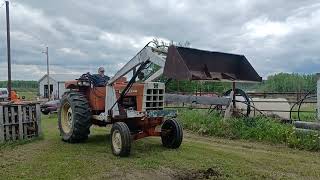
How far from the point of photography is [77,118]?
10.7 m

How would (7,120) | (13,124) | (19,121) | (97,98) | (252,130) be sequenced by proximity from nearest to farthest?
(97,98)
(7,120)
(13,124)
(19,121)
(252,130)

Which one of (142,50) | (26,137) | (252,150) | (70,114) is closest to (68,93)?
(70,114)

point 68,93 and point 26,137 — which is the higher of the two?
point 68,93

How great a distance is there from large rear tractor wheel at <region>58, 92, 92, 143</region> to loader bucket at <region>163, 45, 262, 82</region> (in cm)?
338

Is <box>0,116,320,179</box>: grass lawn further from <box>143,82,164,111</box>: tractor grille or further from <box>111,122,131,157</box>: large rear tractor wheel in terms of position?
<box>143,82,164,111</box>: tractor grille

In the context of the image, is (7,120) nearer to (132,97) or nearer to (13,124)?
(13,124)

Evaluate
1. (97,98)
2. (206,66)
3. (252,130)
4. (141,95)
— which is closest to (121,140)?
(141,95)

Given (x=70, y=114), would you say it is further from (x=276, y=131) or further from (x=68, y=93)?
(x=276, y=131)

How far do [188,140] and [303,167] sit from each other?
14.8ft

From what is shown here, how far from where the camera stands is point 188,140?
12328 mm

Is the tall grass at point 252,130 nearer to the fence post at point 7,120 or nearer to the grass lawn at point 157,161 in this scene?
the grass lawn at point 157,161

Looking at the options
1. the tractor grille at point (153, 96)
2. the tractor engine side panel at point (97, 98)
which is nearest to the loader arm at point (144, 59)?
the tractor grille at point (153, 96)

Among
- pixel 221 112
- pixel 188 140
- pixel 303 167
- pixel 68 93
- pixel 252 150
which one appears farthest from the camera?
pixel 221 112

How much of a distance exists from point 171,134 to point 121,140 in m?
1.76
